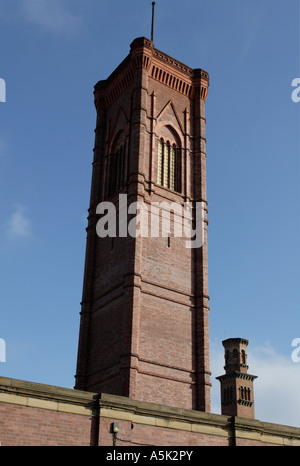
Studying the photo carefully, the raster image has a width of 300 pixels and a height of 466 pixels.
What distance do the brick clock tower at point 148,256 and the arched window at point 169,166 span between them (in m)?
0.07

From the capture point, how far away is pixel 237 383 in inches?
3241

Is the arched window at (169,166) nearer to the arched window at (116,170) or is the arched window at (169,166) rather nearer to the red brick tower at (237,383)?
the arched window at (116,170)

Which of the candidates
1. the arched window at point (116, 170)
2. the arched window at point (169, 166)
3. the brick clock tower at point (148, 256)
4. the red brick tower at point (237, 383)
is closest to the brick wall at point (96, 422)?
the brick clock tower at point (148, 256)

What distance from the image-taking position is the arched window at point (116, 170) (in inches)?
1329

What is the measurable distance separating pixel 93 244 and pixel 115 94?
35.3 feet

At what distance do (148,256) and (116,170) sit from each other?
25.0ft

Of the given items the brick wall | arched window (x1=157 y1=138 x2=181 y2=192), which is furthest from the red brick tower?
the brick wall

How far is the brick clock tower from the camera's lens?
1082 inches

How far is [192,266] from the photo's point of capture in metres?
31.7

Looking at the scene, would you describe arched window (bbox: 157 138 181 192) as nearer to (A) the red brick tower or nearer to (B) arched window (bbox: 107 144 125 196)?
(B) arched window (bbox: 107 144 125 196)

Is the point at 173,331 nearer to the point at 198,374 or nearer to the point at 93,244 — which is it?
the point at 198,374

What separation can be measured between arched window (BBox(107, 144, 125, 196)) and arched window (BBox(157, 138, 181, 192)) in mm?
2335

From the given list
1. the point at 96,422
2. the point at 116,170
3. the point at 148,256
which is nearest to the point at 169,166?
the point at 116,170
